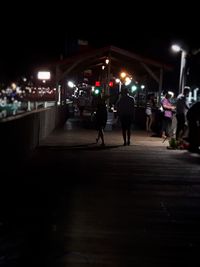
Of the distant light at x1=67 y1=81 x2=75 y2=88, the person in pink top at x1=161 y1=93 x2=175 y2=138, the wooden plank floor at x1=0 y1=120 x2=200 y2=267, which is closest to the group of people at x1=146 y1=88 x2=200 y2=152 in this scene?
the person in pink top at x1=161 y1=93 x2=175 y2=138

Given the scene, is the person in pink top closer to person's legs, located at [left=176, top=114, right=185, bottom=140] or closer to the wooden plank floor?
person's legs, located at [left=176, top=114, right=185, bottom=140]

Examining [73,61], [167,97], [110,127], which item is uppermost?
[73,61]

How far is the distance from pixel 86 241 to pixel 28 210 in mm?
1540

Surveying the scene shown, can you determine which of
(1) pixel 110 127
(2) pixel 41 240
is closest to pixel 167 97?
(1) pixel 110 127

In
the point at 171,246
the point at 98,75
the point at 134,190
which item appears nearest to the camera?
the point at 171,246

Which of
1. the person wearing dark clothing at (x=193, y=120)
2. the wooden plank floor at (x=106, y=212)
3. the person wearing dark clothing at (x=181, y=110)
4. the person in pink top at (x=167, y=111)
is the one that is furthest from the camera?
the person in pink top at (x=167, y=111)

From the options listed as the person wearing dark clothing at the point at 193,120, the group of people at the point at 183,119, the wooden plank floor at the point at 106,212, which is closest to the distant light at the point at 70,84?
the group of people at the point at 183,119

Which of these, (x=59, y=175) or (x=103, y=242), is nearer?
(x=103, y=242)

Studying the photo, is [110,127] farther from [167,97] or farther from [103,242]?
[103,242]

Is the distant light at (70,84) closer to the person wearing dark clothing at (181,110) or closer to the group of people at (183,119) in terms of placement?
the group of people at (183,119)

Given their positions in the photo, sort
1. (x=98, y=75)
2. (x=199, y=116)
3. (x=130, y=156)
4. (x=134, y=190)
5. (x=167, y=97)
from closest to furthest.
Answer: (x=134, y=190), (x=199, y=116), (x=130, y=156), (x=167, y=97), (x=98, y=75)

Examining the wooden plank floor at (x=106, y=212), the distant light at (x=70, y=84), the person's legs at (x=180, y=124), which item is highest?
the distant light at (x=70, y=84)

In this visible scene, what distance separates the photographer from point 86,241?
18.4ft

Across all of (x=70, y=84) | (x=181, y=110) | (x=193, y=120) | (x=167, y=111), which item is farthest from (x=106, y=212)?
(x=70, y=84)
